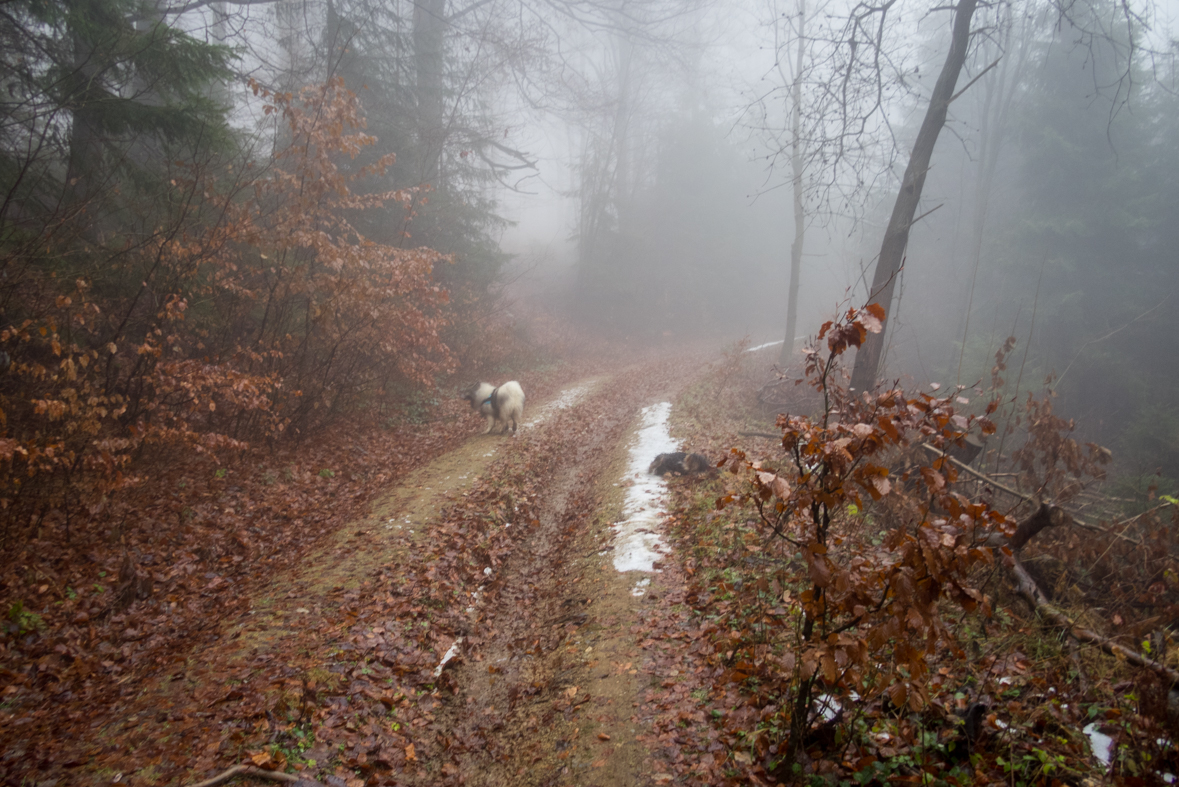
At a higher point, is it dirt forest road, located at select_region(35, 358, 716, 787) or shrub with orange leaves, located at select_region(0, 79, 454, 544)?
shrub with orange leaves, located at select_region(0, 79, 454, 544)

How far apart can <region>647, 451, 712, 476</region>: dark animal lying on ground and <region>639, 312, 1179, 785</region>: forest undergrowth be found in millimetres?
3171

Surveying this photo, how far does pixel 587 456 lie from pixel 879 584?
879 centimetres

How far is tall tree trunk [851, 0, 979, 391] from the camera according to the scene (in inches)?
358

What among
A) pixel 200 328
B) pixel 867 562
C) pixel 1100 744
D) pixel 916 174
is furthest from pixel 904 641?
pixel 200 328

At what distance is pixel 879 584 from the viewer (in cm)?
306

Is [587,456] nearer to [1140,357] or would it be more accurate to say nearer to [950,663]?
[950,663]

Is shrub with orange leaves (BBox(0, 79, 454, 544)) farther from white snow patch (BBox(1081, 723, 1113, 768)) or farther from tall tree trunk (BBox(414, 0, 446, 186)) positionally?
white snow patch (BBox(1081, 723, 1113, 768))

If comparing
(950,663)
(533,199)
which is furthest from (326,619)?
(533,199)

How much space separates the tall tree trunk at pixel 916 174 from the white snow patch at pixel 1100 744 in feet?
20.0

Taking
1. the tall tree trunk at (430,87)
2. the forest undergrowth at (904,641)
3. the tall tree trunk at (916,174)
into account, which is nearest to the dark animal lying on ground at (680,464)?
the tall tree trunk at (916,174)

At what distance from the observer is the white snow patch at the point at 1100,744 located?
10.2 ft

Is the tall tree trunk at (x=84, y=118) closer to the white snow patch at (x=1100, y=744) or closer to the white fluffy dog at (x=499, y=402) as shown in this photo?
the white fluffy dog at (x=499, y=402)

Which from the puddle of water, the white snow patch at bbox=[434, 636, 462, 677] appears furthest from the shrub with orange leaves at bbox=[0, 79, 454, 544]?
the puddle of water

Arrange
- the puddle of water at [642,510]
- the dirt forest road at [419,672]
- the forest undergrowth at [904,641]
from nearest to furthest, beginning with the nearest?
the forest undergrowth at [904,641] → the dirt forest road at [419,672] → the puddle of water at [642,510]
